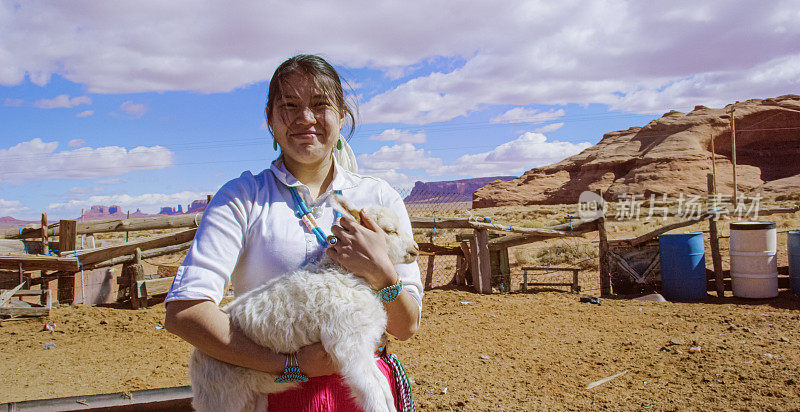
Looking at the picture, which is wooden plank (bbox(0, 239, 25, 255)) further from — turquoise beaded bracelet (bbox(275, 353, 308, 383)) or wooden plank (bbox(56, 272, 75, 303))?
turquoise beaded bracelet (bbox(275, 353, 308, 383))

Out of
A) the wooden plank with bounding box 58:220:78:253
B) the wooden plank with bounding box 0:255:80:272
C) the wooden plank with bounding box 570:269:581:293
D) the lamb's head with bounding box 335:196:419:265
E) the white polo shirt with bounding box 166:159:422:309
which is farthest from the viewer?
the wooden plank with bounding box 570:269:581:293

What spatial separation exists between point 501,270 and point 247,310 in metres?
9.15

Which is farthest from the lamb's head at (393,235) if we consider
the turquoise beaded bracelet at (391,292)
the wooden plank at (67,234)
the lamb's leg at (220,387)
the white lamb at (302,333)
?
the wooden plank at (67,234)

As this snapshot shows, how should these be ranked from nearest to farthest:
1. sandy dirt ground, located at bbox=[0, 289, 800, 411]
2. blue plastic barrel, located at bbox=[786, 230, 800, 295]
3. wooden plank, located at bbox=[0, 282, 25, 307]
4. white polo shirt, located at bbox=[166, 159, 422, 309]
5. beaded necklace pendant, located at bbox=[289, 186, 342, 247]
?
white polo shirt, located at bbox=[166, 159, 422, 309] → beaded necklace pendant, located at bbox=[289, 186, 342, 247] → sandy dirt ground, located at bbox=[0, 289, 800, 411] → wooden plank, located at bbox=[0, 282, 25, 307] → blue plastic barrel, located at bbox=[786, 230, 800, 295]

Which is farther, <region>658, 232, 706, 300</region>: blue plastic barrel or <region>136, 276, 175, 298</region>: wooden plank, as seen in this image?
<region>658, 232, 706, 300</region>: blue plastic barrel

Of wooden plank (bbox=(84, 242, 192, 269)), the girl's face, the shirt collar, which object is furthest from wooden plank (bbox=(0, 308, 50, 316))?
the girl's face

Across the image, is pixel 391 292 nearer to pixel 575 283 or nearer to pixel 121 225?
pixel 575 283

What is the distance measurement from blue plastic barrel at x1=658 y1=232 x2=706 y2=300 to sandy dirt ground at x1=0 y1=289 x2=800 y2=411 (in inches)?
24.1

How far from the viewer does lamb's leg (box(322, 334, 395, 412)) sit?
1787 millimetres

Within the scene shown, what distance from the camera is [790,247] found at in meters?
9.23

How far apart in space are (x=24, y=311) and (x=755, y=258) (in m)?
12.7

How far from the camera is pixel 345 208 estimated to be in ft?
6.50

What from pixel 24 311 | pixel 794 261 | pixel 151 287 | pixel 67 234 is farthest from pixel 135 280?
pixel 794 261

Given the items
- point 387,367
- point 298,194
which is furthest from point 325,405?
point 298,194
